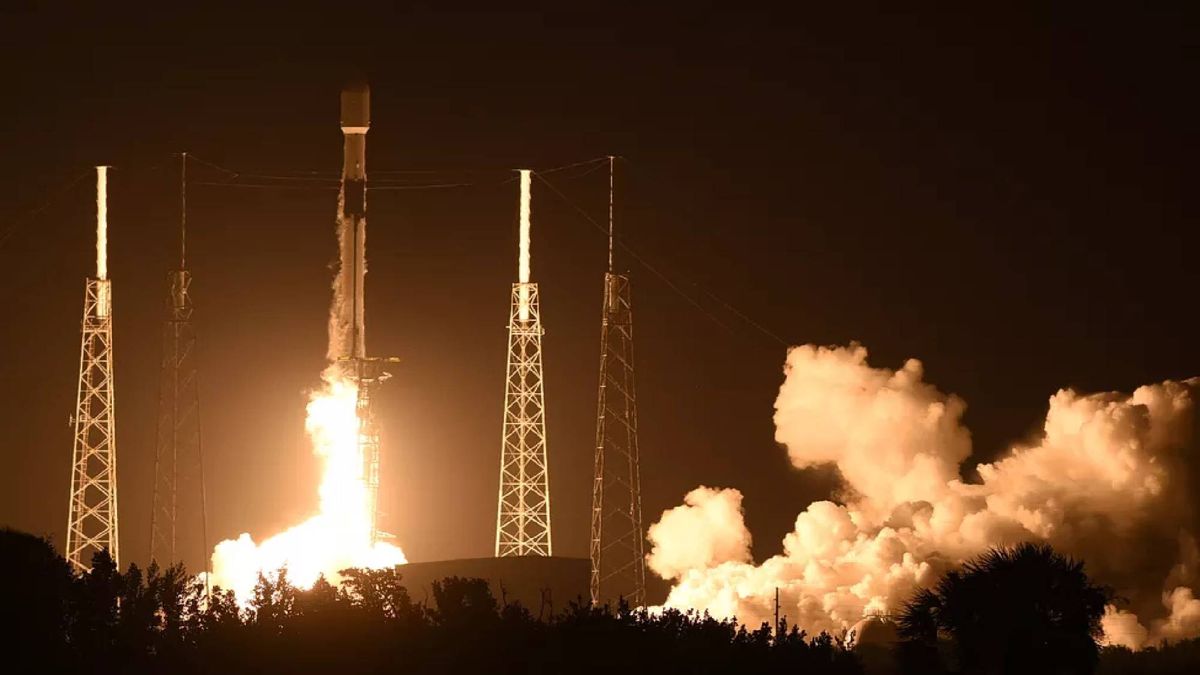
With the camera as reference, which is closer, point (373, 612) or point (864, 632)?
point (373, 612)

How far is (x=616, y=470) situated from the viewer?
12912cm

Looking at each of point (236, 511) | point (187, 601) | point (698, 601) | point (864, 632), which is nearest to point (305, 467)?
point (236, 511)

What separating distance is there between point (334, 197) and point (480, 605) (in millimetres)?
48884

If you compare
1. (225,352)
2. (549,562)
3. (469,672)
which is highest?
(225,352)

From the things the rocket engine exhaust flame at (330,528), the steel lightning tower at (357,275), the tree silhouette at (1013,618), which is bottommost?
the tree silhouette at (1013,618)

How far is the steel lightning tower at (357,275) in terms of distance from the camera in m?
100

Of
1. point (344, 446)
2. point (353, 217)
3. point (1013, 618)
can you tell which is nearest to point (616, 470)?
point (344, 446)

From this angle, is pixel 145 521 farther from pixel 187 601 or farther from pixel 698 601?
pixel 187 601

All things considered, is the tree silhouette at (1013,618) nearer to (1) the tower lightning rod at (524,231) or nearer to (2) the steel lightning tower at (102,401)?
(1) the tower lightning rod at (524,231)

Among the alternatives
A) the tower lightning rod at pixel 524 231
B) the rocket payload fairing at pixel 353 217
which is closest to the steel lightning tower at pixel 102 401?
the rocket payload fairing at pixel 353 217

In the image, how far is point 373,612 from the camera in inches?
2872

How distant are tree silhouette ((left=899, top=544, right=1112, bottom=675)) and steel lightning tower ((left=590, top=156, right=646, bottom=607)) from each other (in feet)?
101

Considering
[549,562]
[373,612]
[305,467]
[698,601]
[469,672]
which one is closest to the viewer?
[469,672]

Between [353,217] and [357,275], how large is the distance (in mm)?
1900
